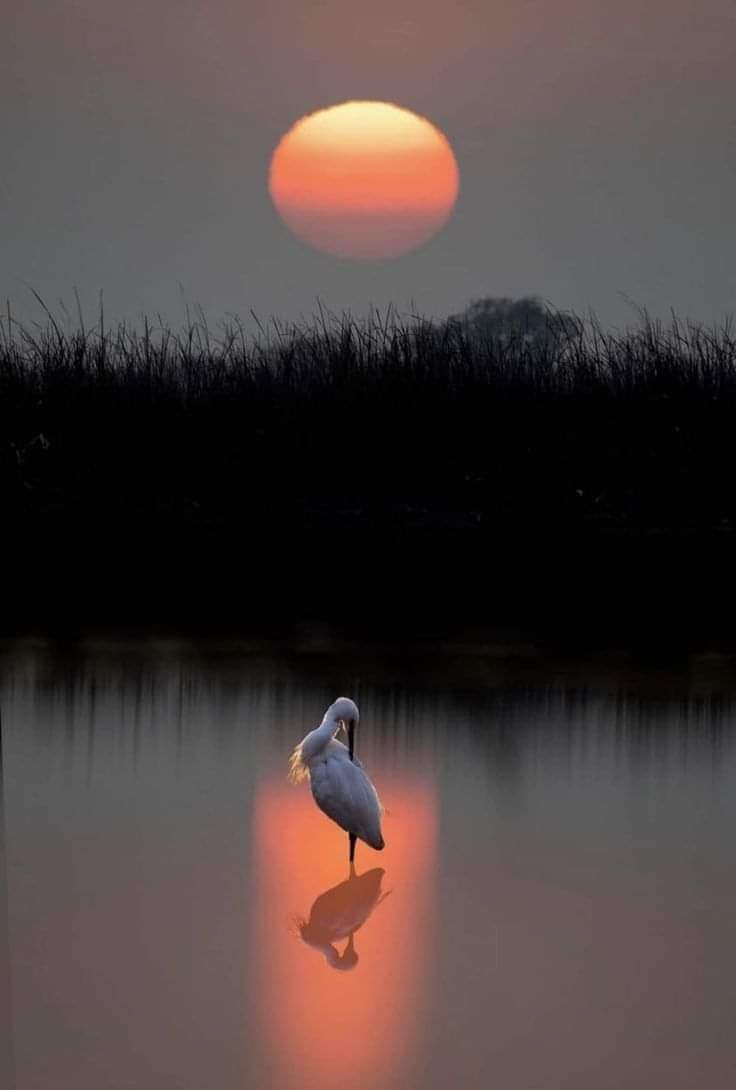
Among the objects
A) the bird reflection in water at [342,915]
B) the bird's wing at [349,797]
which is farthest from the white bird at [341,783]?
the bird reflection in water at [342,915]

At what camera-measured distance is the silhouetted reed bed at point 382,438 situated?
33.4 ft

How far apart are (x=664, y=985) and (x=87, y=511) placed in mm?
6815

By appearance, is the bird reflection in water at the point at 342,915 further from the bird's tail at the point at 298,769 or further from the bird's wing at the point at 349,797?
the bird's tail at the point at 298,769

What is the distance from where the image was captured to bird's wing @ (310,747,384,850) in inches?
177

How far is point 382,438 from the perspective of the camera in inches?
420

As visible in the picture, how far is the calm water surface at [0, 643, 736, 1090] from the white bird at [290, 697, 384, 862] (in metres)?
0.12

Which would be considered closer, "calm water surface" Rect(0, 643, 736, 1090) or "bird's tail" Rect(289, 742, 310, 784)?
"calm water surface" Rect(0, 643, 736, 1090)

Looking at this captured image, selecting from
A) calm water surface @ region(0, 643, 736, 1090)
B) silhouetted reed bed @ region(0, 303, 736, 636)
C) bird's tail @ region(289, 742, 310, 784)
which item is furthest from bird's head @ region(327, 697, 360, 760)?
silhouetted reed bed @ region(0, 303, 736, 636)

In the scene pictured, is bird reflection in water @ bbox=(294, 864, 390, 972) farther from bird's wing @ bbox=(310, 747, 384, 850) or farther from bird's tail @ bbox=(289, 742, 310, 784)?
bird's tail @ bbox=(289, 742, 310, 784)

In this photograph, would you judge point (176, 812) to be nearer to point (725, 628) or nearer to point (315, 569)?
point (725, 628)

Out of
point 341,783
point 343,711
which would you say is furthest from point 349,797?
point 343,711

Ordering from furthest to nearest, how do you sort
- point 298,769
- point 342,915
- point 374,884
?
1. point 298,769
2. point 374,884
3. point 342,915

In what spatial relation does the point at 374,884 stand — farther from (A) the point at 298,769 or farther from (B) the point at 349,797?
(A) the point at 298,769

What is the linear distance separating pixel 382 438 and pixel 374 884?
21.0 ft
